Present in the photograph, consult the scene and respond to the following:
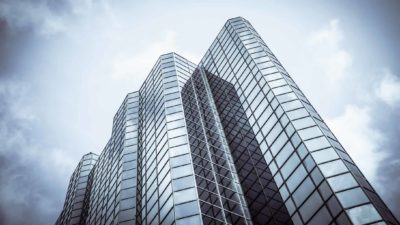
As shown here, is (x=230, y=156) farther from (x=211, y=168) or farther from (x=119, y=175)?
(x=119, y=175)

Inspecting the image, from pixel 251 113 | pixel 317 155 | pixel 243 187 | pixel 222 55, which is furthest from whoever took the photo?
pixel 222 55

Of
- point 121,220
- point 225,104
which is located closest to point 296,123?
point 225,104

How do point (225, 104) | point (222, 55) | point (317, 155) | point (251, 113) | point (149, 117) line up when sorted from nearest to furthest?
1. point (317, 155)
2. point (251, 113)
3. point (225, 104)
4. point (149, 117)
5. point (222, 55)

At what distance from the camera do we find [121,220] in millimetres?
35125

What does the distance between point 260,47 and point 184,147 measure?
17.3m

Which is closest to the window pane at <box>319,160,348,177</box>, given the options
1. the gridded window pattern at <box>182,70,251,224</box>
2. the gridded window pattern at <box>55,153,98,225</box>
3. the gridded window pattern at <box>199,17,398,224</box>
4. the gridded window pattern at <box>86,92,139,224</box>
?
the gridded window pattern at <box>199,17,398,224</box>

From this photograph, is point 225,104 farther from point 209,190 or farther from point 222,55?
point 209,190

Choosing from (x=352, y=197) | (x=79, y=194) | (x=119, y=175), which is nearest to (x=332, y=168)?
(x=352, y=197)

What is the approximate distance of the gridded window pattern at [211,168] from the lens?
1144 inches

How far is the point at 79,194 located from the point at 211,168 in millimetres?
35853

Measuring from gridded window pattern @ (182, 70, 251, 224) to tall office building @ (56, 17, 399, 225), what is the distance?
4.4 inches

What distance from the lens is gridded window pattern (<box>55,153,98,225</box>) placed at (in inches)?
2179

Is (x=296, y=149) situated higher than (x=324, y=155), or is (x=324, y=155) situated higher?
(x=296, y=149)

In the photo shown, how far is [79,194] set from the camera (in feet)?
199
